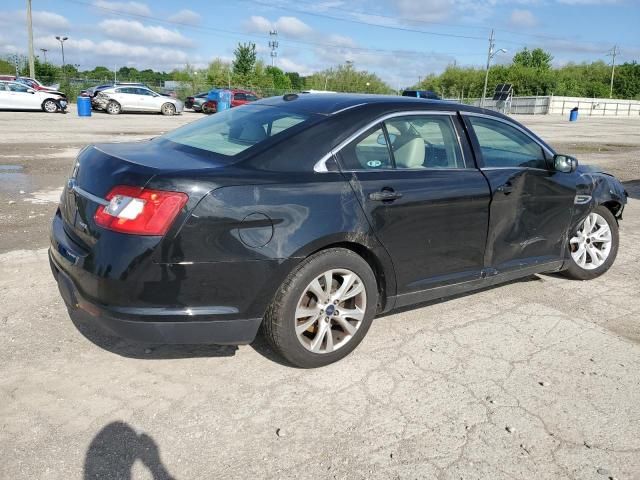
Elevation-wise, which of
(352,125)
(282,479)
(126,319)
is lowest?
(282,479)

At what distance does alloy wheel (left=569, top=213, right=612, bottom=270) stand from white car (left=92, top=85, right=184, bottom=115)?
29.2 meters

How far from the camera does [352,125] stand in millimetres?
3434

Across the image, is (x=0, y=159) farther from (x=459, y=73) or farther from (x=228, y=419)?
(x=459, y=73)

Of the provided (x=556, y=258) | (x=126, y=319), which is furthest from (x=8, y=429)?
(x=556, y=258)

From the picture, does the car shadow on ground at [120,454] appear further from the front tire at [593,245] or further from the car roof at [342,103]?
the front tire at [593,245]

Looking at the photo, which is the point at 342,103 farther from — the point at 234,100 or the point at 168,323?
the point at 234,100

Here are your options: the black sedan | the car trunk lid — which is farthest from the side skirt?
the car trunk lid

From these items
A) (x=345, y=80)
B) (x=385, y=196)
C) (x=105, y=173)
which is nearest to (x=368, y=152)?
(x=385, y=196)

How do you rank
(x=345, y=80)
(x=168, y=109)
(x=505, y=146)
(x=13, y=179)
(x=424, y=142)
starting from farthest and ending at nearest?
(x=345, y=80)
(x=168, y=109)
(x=13, y=179)
(x=505, y=146)
(x=424, y=142)

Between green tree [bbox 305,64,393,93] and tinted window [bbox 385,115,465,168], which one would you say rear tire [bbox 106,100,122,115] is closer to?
tinted window [bbox 385,115,465,168]

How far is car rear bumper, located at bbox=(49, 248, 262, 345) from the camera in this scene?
282cm

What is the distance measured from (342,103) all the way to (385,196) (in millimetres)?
713

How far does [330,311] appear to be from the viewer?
10.9ft

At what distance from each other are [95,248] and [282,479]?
1.48 meters
